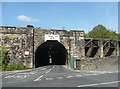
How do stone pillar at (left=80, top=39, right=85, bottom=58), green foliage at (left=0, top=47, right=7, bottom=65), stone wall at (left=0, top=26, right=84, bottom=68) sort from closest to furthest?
green foliage at (left=0, top=47, right=7, bottom=65) → stone wall at (left=0, top=26, right=84, bottom=68) → stone pillar at (left=80, top=39, right=85, bottom=58)

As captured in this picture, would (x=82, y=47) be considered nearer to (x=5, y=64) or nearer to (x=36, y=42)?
(x=36, y=42)

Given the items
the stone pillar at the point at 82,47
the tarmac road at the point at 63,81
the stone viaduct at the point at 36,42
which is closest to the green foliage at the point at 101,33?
the stone viaduct at the point at 36,42

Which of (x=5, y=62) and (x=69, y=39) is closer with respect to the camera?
(x=5, y=62)

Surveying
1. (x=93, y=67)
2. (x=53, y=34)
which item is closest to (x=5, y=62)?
(x=53, y=34)

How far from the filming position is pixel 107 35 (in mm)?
100312

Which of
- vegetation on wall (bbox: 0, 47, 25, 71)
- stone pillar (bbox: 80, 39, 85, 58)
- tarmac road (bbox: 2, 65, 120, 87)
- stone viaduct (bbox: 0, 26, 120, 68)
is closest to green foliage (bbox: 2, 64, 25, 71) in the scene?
vegetation on wall (bbox: 0, 47, 25, 71)

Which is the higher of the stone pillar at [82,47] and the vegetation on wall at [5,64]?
the stone pillar at [82,47]

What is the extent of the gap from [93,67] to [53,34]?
1046cm

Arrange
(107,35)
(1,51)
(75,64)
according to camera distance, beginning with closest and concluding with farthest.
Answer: (75,64) → (1,51) → (107,35)

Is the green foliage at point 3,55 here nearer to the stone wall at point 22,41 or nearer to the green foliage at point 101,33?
the stone wall at point 22,41

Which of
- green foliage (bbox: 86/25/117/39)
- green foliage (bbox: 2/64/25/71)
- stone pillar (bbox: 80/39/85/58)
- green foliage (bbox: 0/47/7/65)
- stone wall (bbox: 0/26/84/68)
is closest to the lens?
green foliage (bbox: 2/64/25/71)

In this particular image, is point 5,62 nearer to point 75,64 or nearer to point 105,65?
point 75,64

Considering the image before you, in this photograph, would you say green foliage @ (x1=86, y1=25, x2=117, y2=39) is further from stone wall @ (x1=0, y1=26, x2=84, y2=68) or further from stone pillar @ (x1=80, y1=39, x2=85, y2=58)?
stone wall @ (x1=0, y1=26, x2=84, y2=68)

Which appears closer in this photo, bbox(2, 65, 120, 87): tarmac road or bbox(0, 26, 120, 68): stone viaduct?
bbox(2, 65, 120, 87): tarmac road
